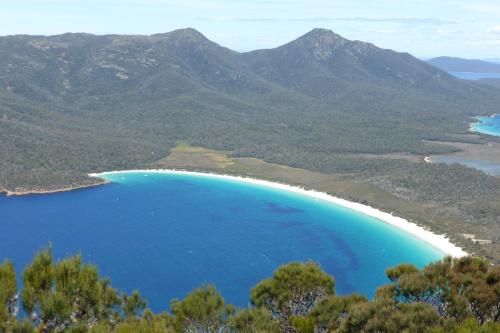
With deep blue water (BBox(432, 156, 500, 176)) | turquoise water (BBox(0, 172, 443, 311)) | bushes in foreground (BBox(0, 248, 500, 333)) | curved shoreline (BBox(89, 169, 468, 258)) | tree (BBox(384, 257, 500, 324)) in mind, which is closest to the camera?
bushes in foreground (BBox(0, 248, 500, 333))

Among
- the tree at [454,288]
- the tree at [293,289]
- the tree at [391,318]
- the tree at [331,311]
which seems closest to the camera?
the tree at [391,318]

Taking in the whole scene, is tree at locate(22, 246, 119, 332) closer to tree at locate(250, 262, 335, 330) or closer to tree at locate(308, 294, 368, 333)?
tree at locate(308, 294, 368, 333)

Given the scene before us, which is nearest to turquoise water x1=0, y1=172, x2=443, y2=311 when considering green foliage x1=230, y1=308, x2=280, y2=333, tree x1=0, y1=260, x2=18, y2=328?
green foliage x1=230, y1=308, x2=280, y2=333

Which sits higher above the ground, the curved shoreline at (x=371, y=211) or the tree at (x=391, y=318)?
the tree at (x=391, y=318)

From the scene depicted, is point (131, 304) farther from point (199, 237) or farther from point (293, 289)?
point (199, 237)

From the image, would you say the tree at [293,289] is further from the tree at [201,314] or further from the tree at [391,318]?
the tree at [391,318]

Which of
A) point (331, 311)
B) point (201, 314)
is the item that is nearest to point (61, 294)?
point (201, 314)

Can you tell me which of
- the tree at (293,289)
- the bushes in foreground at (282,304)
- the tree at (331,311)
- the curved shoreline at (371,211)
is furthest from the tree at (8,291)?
the curved shoreline at (371,211)
